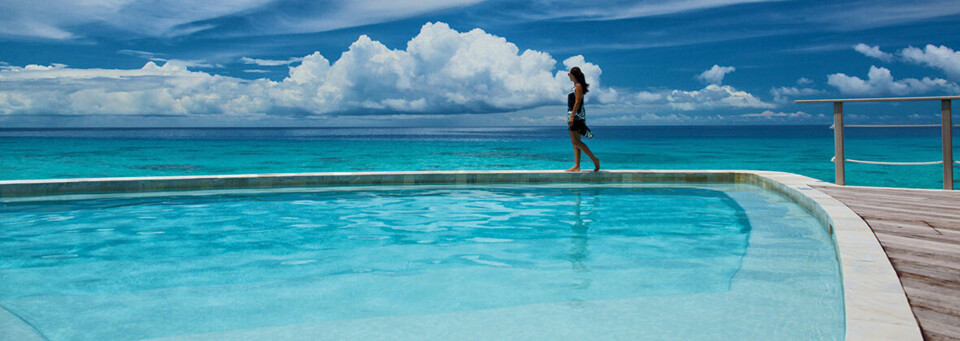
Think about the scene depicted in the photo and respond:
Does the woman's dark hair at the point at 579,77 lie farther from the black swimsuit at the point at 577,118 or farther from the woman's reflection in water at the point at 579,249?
the woman's reflection in water at the point at 579,249

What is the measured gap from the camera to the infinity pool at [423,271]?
115 inches

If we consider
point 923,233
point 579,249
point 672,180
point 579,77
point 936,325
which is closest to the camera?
point 936,325

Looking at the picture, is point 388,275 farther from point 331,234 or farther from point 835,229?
point 835,229

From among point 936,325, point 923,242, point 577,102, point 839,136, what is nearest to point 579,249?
point 923,242

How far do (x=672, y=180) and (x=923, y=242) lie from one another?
578 centimetres

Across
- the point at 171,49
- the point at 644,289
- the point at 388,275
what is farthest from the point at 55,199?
the point at 171,49

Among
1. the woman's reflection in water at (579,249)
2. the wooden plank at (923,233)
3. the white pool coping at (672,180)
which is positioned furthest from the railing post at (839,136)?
the wooden plank at (923,233)

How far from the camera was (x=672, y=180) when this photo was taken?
9062mm

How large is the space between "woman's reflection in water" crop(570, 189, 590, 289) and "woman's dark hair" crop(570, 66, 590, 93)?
7.33ft

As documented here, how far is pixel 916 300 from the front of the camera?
7.39ft

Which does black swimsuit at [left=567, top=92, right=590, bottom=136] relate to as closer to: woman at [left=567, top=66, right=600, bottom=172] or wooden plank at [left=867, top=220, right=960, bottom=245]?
woman at [left=567, top=66, right=600, bottom=172]

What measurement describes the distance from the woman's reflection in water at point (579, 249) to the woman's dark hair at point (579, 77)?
2235 millimetres

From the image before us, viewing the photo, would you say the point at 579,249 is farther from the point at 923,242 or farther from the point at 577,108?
the point at 577,108

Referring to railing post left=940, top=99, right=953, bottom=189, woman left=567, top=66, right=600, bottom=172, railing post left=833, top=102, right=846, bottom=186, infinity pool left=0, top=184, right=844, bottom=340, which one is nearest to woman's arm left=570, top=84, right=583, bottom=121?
woman left=567, top=66, right=600, bottom=172
